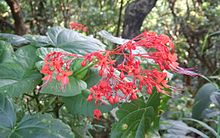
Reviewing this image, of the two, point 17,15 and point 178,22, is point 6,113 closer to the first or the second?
point 17,15

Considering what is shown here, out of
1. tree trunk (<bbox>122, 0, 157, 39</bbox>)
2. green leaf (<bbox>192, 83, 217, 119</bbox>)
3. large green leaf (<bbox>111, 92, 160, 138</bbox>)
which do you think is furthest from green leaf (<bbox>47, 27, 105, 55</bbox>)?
green leaf (<bbox>192, 83, 217, 119</bbox>)

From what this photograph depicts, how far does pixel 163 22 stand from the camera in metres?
3.65

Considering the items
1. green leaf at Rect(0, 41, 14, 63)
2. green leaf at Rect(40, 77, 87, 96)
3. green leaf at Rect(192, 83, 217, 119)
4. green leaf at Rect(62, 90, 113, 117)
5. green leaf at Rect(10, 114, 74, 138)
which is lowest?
green leaf at Rect(192, 83, 217, 119)

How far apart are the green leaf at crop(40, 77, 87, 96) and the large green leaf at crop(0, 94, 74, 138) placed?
0.08 m

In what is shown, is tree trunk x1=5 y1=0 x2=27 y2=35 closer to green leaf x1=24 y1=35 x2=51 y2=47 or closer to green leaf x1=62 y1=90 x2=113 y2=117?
green leaf x1=24 y1=35 x2=51 y2=47

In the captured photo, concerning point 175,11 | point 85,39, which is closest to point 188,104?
point 175,11

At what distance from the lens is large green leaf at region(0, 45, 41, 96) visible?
2.38 ft

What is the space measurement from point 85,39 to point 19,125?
28 centimetres

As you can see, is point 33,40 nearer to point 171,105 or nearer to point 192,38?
point 171,105

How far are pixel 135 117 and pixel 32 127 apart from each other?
0.72 ft

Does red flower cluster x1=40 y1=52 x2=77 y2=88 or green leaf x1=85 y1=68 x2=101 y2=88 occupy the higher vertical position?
red flower cluster x1=40 y1=52 x2=77 y2=88

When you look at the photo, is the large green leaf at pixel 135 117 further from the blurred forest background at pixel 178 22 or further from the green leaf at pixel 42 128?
the blurred forest background at pixel 178 22

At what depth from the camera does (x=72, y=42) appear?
87cm

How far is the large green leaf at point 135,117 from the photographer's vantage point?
2.56 feet
